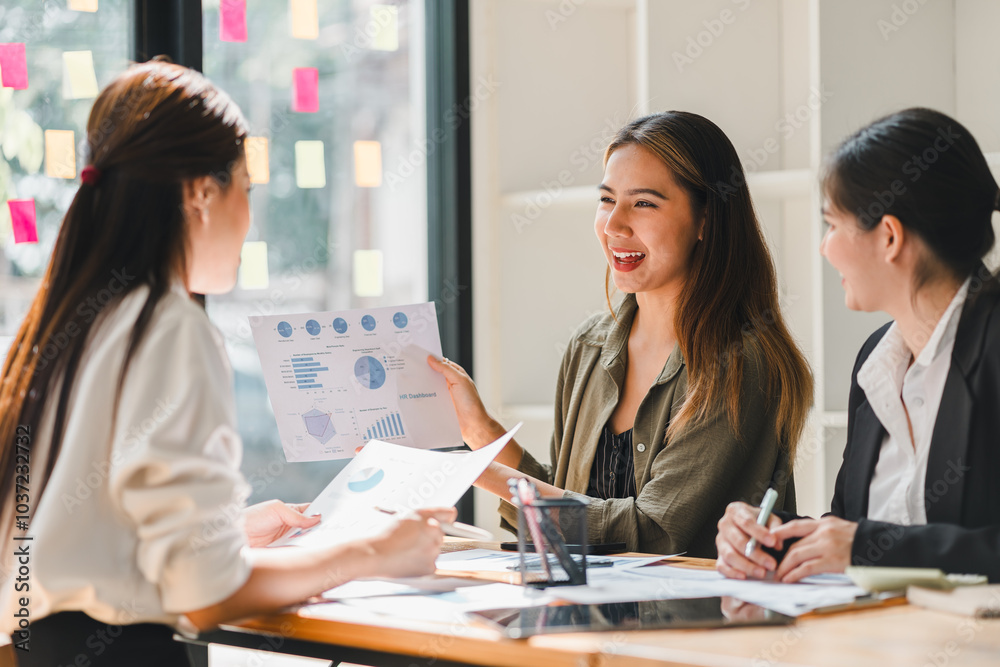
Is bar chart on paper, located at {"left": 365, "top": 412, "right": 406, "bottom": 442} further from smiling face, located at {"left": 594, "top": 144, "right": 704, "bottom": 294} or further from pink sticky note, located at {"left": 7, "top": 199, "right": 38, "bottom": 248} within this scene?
pink sticky note, located at {"left": 7, "top": 199, "right": 38, "bottom": 248}

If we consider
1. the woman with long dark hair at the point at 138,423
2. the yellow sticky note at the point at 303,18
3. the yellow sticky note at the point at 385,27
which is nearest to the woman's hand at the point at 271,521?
the woman with long dark hair at the point at 138,423

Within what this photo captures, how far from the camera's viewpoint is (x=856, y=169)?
1488 mm

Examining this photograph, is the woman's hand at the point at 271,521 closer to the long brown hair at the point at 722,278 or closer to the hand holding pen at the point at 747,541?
the hand holding pen at the point at 747,541

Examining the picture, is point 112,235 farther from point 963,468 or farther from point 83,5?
point 83,5

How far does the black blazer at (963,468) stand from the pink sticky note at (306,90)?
6.13ft

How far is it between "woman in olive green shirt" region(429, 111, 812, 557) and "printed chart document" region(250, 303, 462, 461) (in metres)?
0.07

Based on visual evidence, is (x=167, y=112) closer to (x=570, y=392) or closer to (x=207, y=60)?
(x=570, y=392)

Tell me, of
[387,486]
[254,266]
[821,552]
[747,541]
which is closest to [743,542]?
[747,541]

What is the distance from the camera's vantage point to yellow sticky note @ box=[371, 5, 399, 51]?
291 cm

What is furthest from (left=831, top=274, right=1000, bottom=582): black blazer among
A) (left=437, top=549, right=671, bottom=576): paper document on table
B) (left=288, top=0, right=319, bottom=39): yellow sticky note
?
(left=288, top=0, right=319, bottom=39): yellow sticky note

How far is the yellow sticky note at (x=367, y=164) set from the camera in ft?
9.42

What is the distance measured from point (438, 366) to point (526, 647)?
87 cm

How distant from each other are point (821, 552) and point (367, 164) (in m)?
1.93

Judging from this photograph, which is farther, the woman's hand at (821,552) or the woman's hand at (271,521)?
the woman's hand at (271,521)
